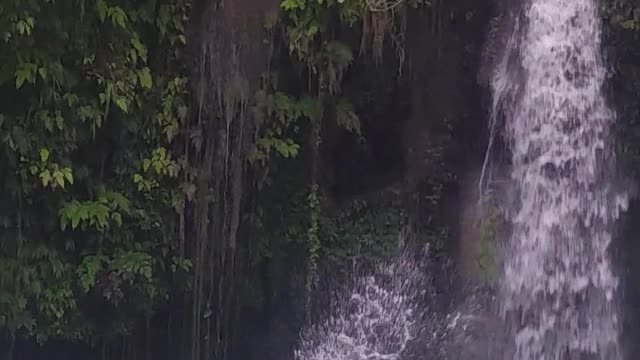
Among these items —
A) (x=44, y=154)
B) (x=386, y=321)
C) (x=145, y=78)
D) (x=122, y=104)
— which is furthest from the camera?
(x=386, y=321)

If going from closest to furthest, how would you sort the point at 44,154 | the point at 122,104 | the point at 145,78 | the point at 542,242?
the point at 44,154
the point at 122,104
the point at 145,78
the point at 542,242

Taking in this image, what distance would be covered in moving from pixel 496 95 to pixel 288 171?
1429mm

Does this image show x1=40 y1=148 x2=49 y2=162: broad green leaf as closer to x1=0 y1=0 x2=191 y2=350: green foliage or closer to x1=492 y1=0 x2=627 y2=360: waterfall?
x1=0 y1=0 x2=191 y2=350: green foliage

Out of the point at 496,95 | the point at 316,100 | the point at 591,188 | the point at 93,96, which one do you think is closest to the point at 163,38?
the point at 93,96

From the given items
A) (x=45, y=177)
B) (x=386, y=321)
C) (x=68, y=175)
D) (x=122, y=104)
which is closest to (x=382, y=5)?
(x=122, y=104)

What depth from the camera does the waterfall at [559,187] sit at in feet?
22.3

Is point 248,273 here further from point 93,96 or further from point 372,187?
point 93,96

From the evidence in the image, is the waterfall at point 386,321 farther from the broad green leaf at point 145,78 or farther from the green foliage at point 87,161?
the broad green leaf at point 145,78

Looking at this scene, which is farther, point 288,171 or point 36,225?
point 288,171

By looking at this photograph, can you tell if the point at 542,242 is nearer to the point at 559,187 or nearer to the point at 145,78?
the point at 559,187

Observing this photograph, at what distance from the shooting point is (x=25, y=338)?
6676mm

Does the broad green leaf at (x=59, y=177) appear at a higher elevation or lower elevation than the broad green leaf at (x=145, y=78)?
lower

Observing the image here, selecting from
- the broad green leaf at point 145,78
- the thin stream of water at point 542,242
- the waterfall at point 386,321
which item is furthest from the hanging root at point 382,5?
the waterfall at point 386,321

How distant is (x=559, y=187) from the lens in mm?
6898
